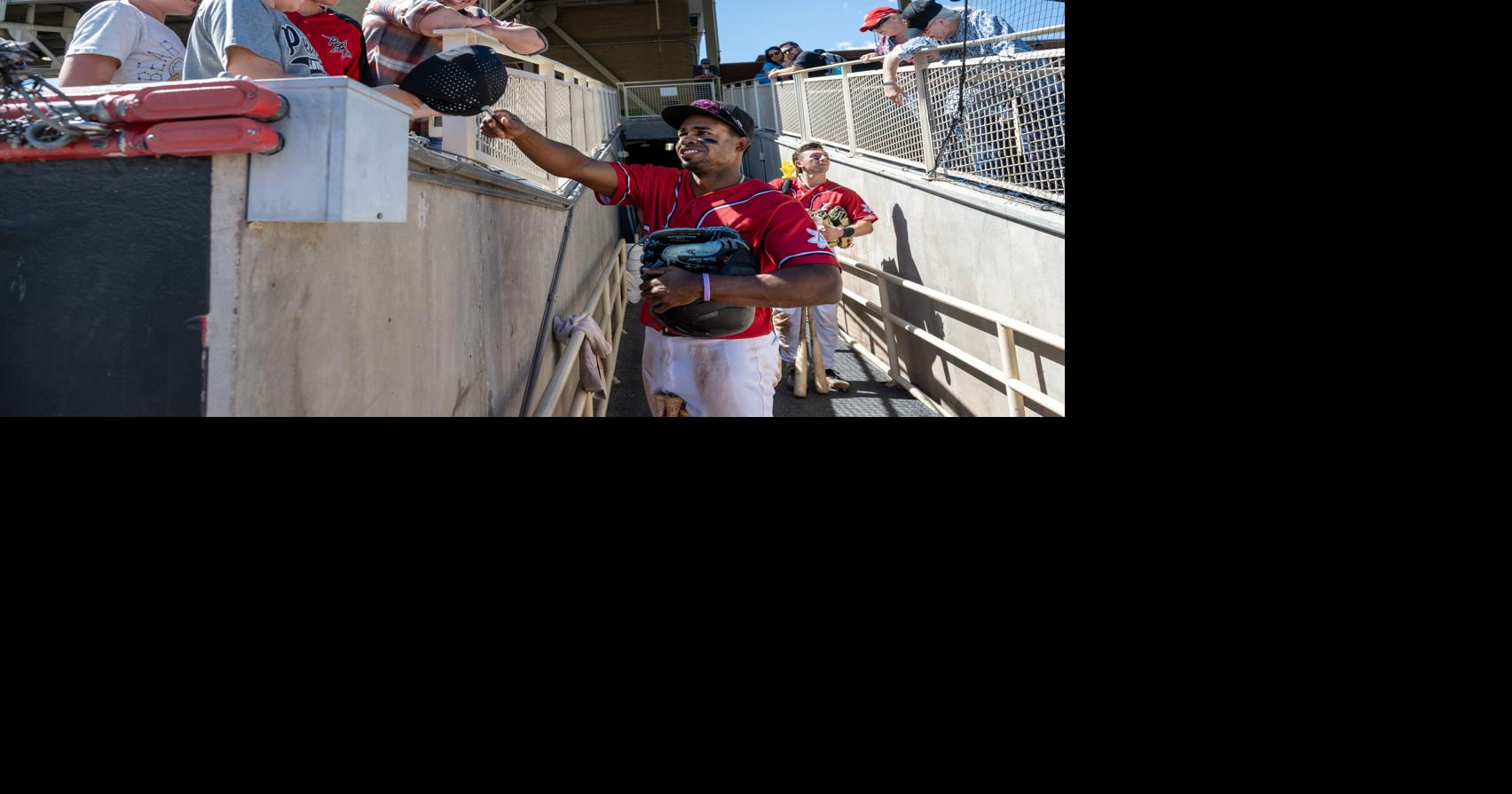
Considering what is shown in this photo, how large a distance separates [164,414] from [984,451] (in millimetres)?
1971

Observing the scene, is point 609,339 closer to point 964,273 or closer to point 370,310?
point 964,273

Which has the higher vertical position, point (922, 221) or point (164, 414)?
point (922, 221)

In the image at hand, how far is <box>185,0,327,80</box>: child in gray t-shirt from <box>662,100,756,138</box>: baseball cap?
1314mm

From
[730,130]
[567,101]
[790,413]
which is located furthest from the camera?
[790,413]

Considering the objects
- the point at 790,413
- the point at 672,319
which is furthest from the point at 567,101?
the point at 672,319

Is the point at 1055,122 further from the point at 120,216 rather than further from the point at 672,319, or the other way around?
the point at 120,216

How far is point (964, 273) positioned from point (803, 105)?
539 cm

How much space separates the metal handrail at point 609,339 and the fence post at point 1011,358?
2.66 metres

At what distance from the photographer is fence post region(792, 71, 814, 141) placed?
10.6 metres

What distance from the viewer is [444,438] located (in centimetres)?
228

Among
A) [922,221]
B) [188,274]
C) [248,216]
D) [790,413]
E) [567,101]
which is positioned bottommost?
[790,413]

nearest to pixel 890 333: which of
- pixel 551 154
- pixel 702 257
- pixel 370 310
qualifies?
pixel 551 154

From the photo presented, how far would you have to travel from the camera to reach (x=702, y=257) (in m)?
2.82

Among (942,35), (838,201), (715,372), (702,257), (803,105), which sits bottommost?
(715,372)
